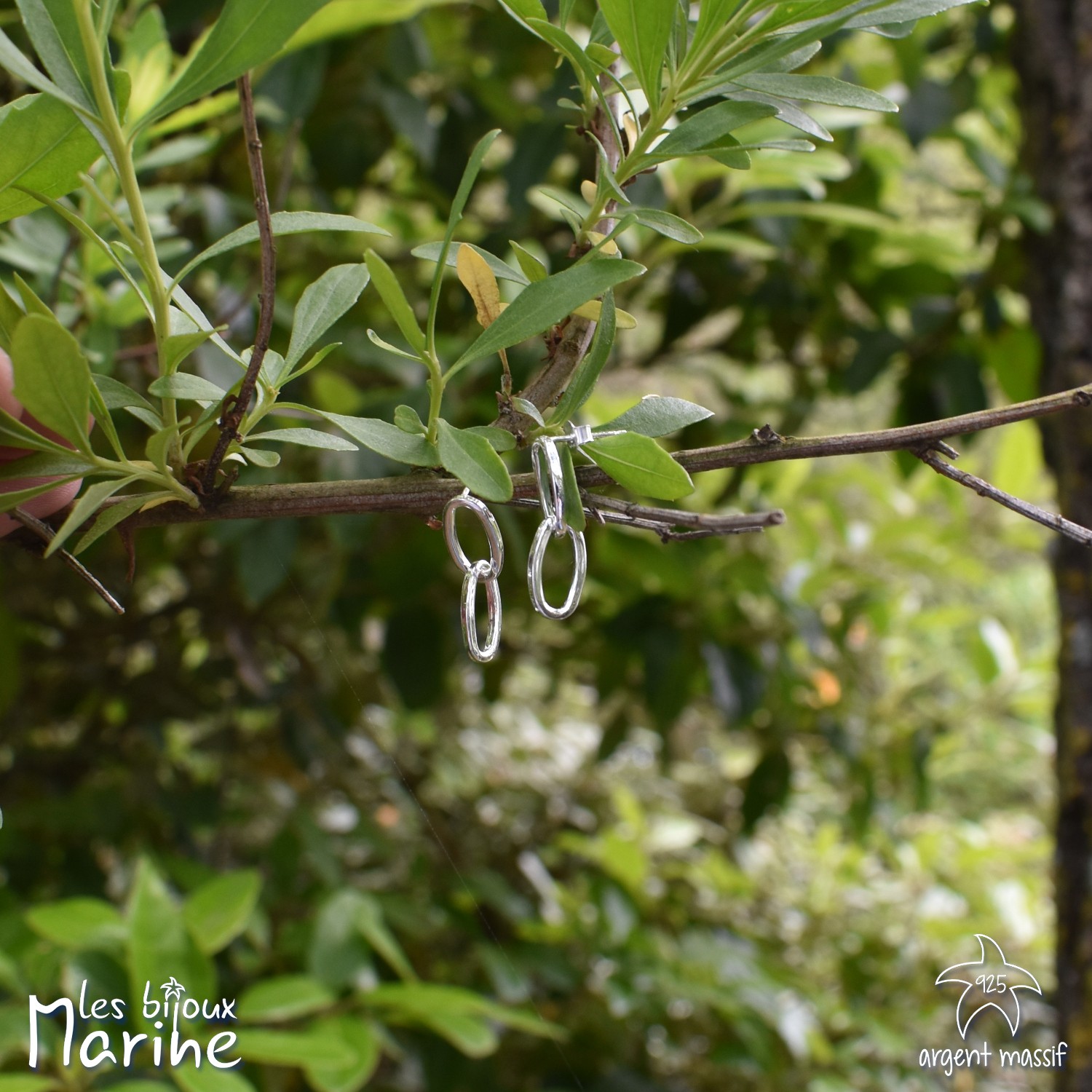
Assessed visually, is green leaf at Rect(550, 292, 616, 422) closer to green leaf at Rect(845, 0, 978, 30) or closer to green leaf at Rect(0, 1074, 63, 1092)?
green leaf at Rect(845, 0, 978, 30)

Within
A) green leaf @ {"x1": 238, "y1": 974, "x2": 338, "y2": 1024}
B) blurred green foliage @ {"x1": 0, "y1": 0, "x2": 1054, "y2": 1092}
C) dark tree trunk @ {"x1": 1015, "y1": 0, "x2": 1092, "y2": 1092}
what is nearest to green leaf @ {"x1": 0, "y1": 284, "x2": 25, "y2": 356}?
blurred green foliage @ {"x1": 0, "y1": 0, "x2": 1054, "y2": 1092}

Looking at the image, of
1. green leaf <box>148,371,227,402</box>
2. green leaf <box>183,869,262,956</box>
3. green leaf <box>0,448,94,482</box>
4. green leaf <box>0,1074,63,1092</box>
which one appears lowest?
green leaf <box>0,1074,63,1092</box>

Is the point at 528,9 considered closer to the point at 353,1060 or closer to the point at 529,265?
the point at 529,265

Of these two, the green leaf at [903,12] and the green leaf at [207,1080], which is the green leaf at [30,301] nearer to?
the green leaf at [903,12]

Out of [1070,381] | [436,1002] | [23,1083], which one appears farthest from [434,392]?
[1070,381]

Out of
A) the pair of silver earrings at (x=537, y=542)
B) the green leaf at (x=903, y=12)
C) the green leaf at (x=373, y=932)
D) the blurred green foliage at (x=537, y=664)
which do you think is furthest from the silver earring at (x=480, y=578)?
the green leaf at (x=373, y=932)
